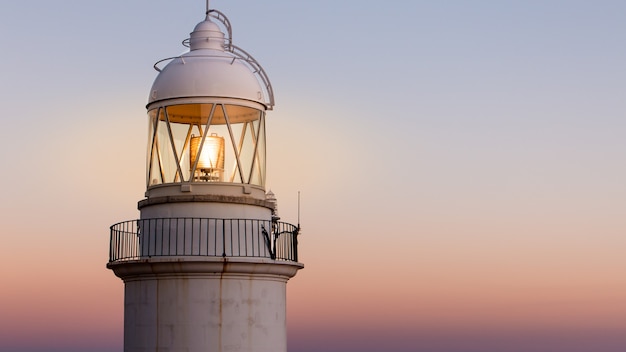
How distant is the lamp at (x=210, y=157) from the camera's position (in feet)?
76.8

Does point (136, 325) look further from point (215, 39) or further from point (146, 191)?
point (215, 39)

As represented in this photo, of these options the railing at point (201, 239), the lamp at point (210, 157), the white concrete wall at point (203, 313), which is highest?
the lamp at point (210, 157)

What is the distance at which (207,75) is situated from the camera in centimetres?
2341

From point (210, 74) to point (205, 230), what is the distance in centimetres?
325

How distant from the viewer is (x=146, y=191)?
23828 millimetres

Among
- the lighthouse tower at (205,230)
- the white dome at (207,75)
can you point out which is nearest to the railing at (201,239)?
the lighthouse tower at (205,230)

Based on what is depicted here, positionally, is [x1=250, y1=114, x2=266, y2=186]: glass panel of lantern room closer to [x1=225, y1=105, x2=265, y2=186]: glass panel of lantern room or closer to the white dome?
[x1=225, y1=105, x2=265, y2=186]: glass panel of lantern room

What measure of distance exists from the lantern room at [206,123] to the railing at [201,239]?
34.3 inches

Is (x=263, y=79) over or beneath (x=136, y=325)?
over

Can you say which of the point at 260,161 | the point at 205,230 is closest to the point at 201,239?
the point at 205,230

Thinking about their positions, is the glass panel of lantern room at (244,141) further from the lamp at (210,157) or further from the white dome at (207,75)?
the white dome at (207,75)

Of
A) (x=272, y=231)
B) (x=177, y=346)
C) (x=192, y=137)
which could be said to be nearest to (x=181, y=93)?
(x=192, y=137)

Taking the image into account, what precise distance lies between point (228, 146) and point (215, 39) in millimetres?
2519

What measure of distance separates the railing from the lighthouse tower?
0.02 meters
